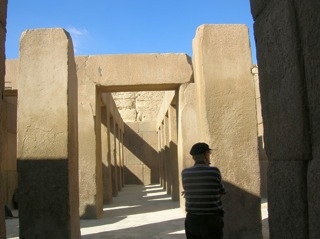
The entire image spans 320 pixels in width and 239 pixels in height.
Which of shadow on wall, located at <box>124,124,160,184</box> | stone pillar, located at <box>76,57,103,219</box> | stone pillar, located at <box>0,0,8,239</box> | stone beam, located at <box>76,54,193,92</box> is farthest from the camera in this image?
shadow on wall, located at <box>124,124,160,184</box>

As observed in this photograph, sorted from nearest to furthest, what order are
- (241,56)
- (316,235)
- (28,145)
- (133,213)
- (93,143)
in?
(316,235)
(28,145)
(241,56)
(93,143)
(133,213)

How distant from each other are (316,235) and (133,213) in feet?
24.9

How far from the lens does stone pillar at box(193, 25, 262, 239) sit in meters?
5.67

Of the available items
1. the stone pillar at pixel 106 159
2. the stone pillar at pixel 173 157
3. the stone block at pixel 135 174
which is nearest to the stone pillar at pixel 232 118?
the stone pillar at pixel 173 157

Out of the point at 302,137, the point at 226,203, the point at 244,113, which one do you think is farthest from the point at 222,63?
the point at 302,137

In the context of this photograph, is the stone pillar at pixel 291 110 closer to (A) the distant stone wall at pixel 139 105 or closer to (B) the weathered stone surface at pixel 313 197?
(B) the weathered stone surface at pixel 313 197

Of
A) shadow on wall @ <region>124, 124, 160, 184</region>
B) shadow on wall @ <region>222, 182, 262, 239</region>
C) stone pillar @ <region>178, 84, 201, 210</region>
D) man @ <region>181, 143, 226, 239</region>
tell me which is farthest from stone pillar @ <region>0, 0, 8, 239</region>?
shadow on wall @ <region>124, 124, 160, 184</region>

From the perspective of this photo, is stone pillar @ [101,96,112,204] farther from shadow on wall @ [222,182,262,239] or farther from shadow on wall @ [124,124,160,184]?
shadow on wall @ [124,124,160,184]

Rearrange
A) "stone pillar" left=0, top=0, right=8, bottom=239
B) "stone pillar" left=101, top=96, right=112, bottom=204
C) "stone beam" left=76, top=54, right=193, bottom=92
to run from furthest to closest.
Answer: "stone pillar" left=101, top=96, right=112, bottom=204, "stone beam" left=76, top=54, right=193, bottom=92, "stone pillar" left=0, top=0, right=8, bottom=239

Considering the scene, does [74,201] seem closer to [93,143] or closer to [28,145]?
[28,145]

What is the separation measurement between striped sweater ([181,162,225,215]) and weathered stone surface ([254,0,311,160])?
71 centimetres

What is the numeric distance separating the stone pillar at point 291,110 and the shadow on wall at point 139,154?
17521 mm

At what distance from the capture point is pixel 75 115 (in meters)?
6.29

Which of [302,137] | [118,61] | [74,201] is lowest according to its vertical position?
[74,201]
